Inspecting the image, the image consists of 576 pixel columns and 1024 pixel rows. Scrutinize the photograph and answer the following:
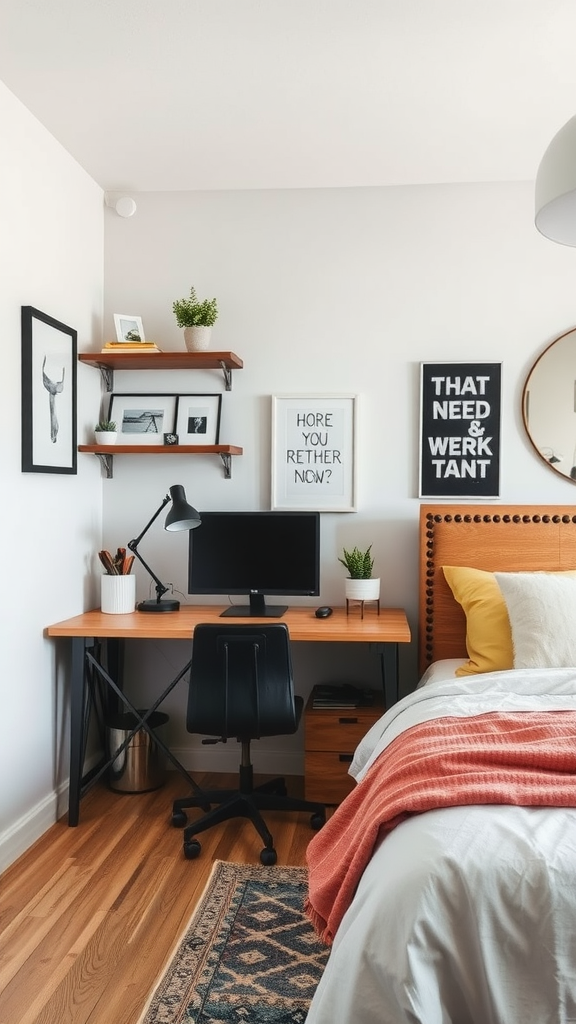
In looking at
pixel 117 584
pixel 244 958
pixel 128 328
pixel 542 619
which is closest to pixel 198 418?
pixel 128 328

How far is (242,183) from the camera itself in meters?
3.63

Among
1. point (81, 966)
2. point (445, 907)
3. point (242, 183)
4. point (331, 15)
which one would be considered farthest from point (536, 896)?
point (242, 183)

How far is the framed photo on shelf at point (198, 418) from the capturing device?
366 centimetres

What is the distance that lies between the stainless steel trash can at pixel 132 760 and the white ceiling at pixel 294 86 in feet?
7.95

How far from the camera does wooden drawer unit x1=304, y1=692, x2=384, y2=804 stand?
10.7ft

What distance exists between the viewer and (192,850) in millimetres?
2822

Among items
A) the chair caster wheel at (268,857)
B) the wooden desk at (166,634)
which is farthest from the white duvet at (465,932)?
the wooden desk at (166,634)

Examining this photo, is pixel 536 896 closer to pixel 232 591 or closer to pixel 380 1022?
pixel 380 1022

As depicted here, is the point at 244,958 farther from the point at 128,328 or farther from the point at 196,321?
the point at 128,328

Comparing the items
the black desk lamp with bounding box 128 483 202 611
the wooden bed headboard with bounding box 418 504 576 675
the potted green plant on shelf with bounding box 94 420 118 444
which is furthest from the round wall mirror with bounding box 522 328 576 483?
the potted green plant on shelf with bounding box 94 420 118 444

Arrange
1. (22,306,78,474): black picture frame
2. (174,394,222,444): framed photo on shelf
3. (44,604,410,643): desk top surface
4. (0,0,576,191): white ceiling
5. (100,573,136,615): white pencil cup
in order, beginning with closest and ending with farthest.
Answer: (0,0,576,191): white ceiling → (22,306,78,474): black picture frame → (44,604,410,643): desk top surface → (100,573,136,615): white pencil cup → (174,394,222,444): framed photo on shelf

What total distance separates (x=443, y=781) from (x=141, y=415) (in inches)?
95.6

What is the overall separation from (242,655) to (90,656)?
746 millimetres

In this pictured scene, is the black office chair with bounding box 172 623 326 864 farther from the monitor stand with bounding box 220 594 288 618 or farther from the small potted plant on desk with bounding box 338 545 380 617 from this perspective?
the small potted plant on desk with bounding box 338 545 380 617
